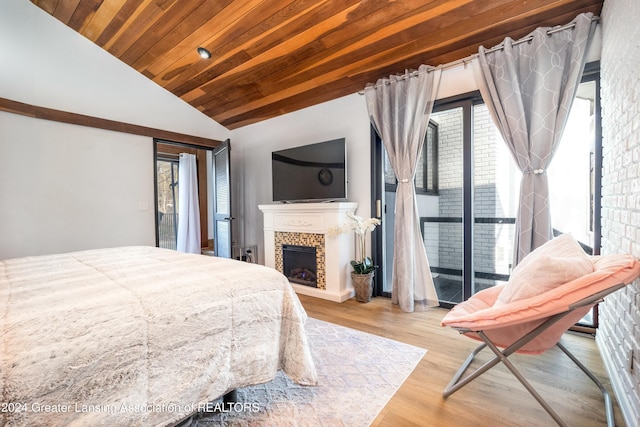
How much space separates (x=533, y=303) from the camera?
45.4 inches

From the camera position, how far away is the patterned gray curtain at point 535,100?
2.03 meters

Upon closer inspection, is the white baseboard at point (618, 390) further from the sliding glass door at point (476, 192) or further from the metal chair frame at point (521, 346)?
the sliding glass door at point (476, 192)

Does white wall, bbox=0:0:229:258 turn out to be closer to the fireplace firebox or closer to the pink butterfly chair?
the fireplace firebox

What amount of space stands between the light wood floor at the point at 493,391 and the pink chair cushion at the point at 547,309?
0.98 feet

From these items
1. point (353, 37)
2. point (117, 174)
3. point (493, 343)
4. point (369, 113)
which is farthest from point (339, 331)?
point (117, 174)

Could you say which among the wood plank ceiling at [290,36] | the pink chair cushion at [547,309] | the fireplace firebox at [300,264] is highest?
the wood plank ceiling at [290,36]

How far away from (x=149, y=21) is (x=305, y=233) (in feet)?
Answer: 8.59

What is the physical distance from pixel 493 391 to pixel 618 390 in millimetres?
573

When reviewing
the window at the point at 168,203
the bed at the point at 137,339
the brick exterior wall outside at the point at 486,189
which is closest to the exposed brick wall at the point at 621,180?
the brick exterior wall outside at the point at 486,189

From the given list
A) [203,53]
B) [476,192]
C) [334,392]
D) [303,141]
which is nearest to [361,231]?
[476,192]

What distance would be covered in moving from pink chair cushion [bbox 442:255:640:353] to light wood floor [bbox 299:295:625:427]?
0.98ft

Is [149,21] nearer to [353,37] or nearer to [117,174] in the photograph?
[117,174]

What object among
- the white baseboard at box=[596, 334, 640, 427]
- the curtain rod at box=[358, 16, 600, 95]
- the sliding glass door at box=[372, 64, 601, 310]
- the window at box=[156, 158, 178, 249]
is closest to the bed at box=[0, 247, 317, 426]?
the white baseboard at box=[596, 334, 640, 427]

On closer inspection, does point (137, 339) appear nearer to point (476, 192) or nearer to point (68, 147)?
point (476, 192)
